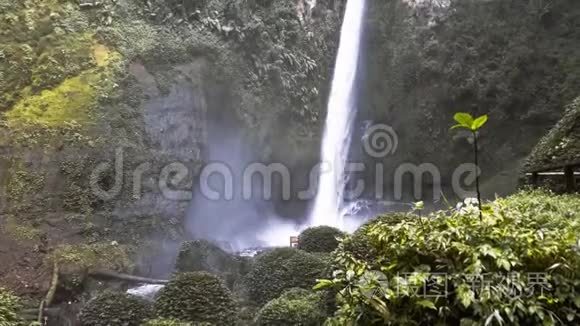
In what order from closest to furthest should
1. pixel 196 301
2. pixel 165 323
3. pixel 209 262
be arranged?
pixel 165 323 → pixel 196 301 → pixel 209 262

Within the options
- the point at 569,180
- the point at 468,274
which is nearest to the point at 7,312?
the point at 468,274

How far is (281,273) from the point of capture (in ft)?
26.1

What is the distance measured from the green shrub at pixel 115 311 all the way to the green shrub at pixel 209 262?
2.71 m

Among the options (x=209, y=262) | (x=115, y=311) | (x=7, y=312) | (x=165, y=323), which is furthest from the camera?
(x=209, y=262)

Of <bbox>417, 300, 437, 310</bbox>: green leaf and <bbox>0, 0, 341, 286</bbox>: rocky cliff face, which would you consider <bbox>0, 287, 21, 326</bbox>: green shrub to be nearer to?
<bbox>417, 300, 437, 310</bbox>: green leaf

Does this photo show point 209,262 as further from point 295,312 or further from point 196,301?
point 295,312

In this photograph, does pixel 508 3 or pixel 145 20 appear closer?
pixel 145 20

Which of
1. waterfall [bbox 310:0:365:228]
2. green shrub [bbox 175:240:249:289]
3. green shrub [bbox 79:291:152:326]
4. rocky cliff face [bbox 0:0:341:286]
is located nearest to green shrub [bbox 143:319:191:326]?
green shrub [bbox 79:291:152:326]

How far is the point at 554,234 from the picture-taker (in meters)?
3.00

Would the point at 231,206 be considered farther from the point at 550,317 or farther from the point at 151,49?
the point at 550,317

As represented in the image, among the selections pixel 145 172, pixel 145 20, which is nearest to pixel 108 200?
pixel 145 172

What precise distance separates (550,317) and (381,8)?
1905 centimetres

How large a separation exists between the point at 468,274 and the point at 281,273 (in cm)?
533

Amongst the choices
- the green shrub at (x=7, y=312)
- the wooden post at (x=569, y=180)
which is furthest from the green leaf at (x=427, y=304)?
the wooden post at (x=569, y=180)
